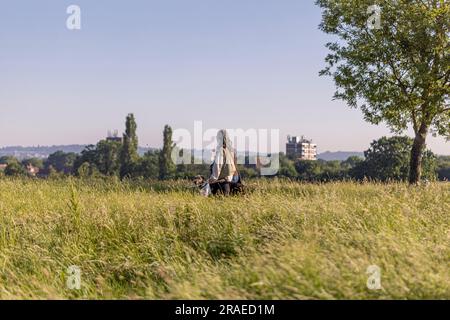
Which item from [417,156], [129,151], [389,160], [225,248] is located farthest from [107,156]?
[225,248]

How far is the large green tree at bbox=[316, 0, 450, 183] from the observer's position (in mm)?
18609

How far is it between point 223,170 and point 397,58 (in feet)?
37.2

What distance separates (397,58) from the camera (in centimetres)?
1939

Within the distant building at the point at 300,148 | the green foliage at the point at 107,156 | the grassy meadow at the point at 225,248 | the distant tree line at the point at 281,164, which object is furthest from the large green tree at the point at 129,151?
the grassy meadow at the point at 225,248

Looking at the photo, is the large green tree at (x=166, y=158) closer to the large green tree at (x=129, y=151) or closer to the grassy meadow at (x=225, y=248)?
the large green tree at (x=129, y=151)

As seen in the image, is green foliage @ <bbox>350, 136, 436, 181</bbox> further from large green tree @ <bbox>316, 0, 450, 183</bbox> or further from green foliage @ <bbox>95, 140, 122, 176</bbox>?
green foliage @ <bbox>95, 140, 122, 176</bbox>

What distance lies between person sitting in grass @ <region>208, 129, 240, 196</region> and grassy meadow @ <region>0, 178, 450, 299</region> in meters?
1.78

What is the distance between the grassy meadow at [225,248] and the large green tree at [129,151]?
7373 centimetres

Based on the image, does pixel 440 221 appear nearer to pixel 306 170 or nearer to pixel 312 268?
pixel 312 268

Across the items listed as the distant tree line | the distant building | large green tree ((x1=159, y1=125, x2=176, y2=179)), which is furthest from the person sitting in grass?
the distant building

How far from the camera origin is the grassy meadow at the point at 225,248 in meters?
4.91
